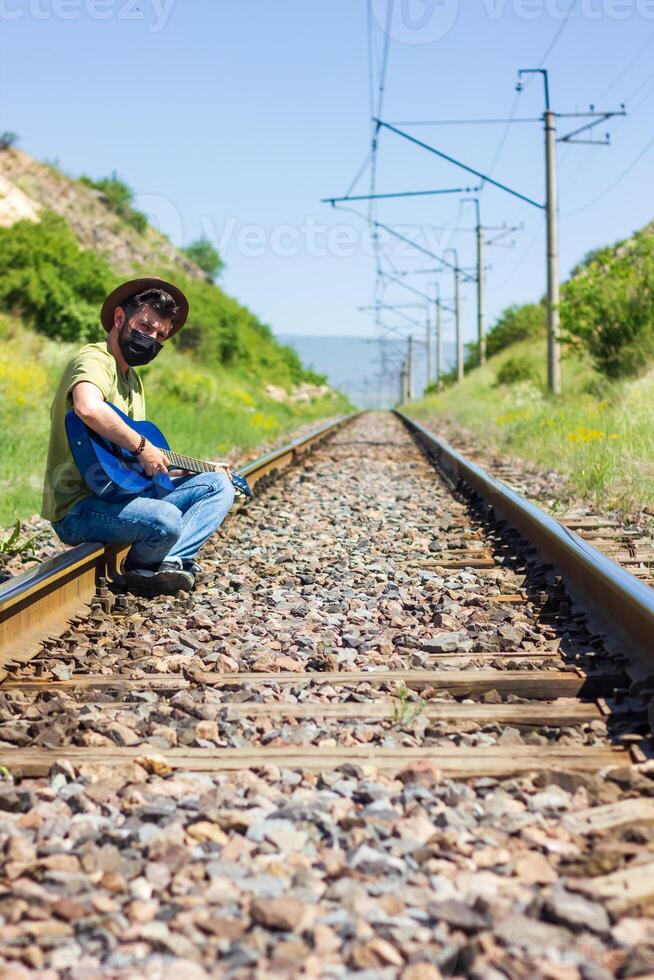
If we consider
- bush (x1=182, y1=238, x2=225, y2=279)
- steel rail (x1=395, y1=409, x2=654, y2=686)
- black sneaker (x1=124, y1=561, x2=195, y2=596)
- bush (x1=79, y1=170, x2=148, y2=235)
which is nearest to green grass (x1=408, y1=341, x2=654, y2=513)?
steel rail (x1=395, y1=409, x2=654, y2=686)

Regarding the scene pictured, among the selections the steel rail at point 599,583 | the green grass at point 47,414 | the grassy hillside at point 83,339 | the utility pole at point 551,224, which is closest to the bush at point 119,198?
the grassy hillside at point 83,339

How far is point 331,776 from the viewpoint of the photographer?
2.74m

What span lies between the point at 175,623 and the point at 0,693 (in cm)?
117

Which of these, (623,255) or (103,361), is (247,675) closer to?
(103,361)

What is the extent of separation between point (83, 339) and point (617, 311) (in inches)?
399

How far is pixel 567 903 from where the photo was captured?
2016 mm

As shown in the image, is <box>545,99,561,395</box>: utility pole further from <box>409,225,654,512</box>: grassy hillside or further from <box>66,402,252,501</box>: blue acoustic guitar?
<box>66,402,252,501</box>: blue acoustic guitar

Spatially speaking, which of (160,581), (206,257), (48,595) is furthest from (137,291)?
(206,257)

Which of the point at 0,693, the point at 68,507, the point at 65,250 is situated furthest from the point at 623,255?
the point at 0,693

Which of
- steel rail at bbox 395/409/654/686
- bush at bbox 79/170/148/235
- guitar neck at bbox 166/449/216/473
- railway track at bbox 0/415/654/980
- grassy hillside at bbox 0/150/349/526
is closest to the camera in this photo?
railway track at bbox 0/415/654/980

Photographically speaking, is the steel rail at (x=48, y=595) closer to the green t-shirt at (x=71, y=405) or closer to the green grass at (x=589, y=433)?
the green t-shirt at (x=71, y=405)

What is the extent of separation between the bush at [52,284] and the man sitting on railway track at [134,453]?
646 inches

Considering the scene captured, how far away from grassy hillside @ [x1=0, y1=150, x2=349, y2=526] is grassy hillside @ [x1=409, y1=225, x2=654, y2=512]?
4.24 meters

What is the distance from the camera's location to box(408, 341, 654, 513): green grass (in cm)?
849
